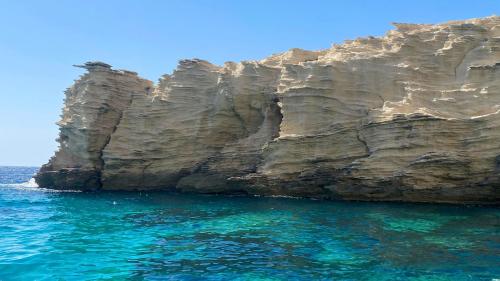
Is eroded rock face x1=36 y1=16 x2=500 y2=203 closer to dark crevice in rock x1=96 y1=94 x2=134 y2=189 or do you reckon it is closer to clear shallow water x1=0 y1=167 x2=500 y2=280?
dark crevice in rock x1=96 y1=94 x2=134 y2=189

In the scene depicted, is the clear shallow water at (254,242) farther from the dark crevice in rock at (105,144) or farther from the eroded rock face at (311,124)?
the dark crevice in rock at (105,144)

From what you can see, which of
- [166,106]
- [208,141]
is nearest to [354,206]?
[208,141]

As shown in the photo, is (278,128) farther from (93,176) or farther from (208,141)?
(93,176)

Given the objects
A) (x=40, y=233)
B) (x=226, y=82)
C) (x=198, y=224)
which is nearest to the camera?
(x=40, y=233)

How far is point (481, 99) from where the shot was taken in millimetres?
26516

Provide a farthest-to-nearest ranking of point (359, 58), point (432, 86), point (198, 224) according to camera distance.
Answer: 1. point (359, 58)
2. point (432, 86)
3. point (198, 224)

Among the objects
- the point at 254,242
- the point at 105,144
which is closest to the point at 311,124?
the point at 254,242

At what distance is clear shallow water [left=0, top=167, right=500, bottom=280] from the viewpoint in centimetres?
1329

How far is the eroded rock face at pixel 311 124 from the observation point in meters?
26.5

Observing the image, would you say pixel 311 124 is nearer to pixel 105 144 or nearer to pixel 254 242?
pixel 254 242

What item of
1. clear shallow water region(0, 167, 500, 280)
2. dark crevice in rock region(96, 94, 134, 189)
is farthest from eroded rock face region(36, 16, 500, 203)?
clear shallow water region(0, 167, 500, 280)

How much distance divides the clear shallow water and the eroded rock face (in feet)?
8.55

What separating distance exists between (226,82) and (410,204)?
17826mm

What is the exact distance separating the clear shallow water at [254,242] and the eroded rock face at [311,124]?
2607 millimetres
